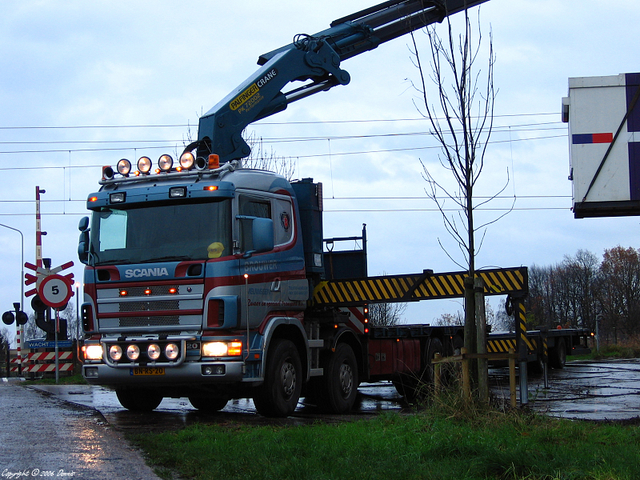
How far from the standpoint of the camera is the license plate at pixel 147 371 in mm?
10102

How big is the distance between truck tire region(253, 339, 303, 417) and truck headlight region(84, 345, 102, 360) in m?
2.21

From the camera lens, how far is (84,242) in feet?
36.1

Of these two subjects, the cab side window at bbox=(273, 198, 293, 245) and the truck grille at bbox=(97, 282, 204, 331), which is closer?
the truck grille at bbox=(97, 282, 204, 331)

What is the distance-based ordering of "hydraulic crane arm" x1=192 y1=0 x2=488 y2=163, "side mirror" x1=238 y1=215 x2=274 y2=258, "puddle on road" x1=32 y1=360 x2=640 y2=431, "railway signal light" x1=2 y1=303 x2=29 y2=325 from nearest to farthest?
1. "side mirror" x1=238 y1=215 x2=274 y2=258
2. "puddle on road" x1=32 y1=360 x2=640 y2=431
3. "hydraulic crane arm" x1=192 y1=0 x2=488 y2=163
4. "railway signal light" x1=2 y1=303 x2=29 y2=325

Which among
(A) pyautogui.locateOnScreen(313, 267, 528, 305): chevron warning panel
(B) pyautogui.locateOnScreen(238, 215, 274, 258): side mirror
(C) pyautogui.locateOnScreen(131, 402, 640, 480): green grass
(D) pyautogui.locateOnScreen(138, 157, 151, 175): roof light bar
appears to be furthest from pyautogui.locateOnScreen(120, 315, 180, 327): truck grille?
(A) pyautogui.locateOnScreen(313, 267, 528, 305): chevron warning panel

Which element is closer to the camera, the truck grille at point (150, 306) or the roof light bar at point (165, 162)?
the truck grille at point (150, 306)

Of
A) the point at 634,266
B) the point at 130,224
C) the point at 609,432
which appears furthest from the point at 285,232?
the point at 634,266

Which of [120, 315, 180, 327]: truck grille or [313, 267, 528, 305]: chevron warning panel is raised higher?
[313, 267, 528, 305]: chevron warning panel

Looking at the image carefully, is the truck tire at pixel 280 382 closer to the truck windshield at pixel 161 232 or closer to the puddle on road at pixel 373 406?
the puddle on road at pixel 373 406

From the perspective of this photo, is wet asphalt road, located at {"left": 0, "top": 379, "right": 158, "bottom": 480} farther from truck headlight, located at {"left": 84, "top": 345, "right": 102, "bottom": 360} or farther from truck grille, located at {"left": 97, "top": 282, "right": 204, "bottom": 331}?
truck grille, located at {"left": 97, "top": 282, "right": 204, "bottom": 331}

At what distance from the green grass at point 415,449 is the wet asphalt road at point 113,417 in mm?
519

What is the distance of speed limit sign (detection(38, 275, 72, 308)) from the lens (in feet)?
60.5

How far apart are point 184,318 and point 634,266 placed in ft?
282

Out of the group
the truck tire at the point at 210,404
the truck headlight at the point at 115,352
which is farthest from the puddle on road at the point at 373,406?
the truck headlight at the point at 115,352
